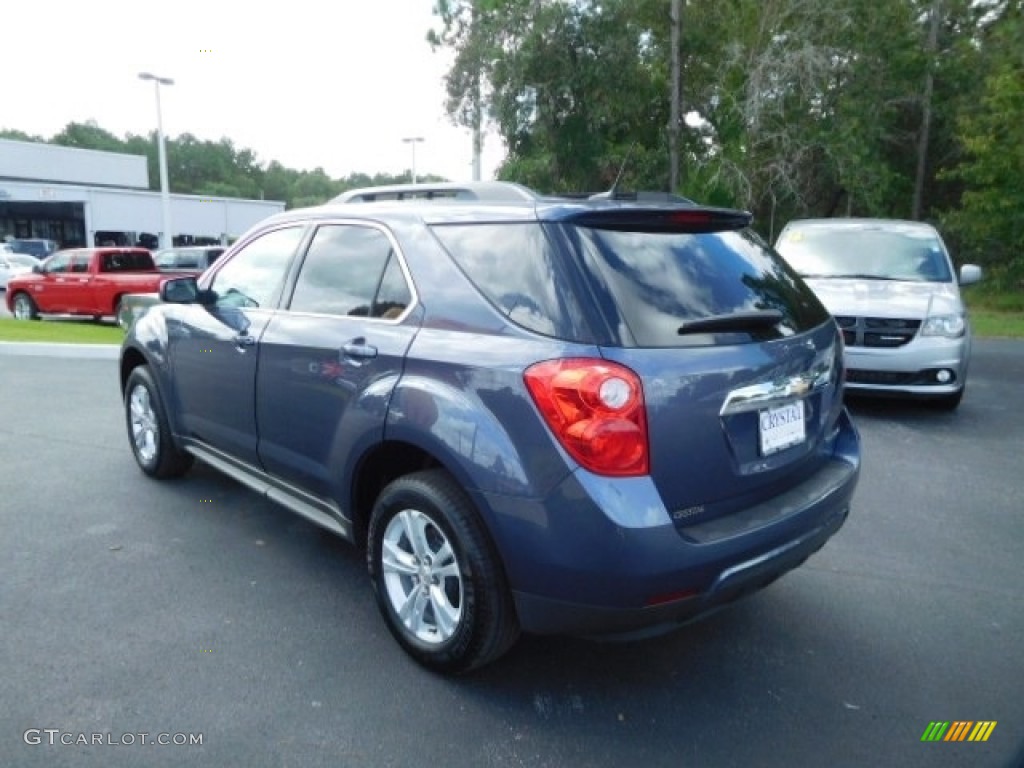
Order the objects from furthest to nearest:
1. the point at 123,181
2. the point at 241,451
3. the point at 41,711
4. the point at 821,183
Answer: the point at 123,181 → the point at 821,183 → the point at 241,451 → the point at 41,711

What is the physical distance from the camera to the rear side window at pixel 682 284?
2.54 m

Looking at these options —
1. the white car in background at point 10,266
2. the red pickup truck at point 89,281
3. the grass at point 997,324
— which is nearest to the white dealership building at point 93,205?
the white car in background at point 10,266

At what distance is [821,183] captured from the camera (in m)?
22.0

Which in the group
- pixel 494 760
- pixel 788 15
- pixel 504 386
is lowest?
pixel 494 760

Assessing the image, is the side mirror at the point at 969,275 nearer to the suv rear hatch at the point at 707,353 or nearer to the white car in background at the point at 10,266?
the suv rear hatch at the point at 707,353

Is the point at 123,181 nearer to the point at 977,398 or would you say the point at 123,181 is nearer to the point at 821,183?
the point at 821,183

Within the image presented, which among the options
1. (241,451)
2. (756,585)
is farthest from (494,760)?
(241,451)

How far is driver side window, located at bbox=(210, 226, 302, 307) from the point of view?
3.83 m

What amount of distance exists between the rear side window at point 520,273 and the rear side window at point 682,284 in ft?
0.40

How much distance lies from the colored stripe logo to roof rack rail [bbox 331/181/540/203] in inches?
91.5

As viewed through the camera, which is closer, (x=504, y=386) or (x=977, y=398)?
(x=504, y=386)

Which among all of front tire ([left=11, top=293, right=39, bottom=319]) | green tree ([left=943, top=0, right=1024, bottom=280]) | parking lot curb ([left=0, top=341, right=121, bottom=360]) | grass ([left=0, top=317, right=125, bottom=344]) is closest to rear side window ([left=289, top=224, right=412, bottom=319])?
parking lot curb ([left=0, top=341, right=121, bottom=360])

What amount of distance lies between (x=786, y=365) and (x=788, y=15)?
59.5 ft

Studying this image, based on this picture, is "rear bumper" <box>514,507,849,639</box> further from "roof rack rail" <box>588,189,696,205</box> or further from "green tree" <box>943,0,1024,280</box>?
"green tree" <box>943,0,1024,280</box>
